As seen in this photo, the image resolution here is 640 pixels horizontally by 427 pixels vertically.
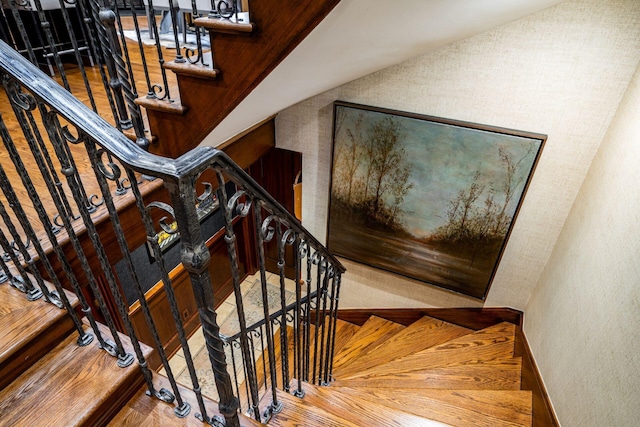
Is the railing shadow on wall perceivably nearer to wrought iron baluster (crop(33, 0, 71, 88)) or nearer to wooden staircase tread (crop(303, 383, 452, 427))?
wooden staircase tread (crop(303, 383, 452, 427))

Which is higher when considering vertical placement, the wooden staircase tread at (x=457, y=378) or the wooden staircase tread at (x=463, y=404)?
the wooden staircase tread at (x=463, y=404)

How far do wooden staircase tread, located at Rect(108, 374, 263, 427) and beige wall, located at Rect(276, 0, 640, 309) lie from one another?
218 centimetres

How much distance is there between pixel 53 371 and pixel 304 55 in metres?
1.43

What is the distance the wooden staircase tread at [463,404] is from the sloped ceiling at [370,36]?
1.67 m

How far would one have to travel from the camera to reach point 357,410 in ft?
6.49

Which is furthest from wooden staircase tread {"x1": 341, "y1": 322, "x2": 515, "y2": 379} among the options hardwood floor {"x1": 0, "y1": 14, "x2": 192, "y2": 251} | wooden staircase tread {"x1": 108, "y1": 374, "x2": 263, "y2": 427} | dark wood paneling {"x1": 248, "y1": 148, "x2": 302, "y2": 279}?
hardwood floor {"x1": 0, "y1": 14, "x2": 192, "y2": 251}

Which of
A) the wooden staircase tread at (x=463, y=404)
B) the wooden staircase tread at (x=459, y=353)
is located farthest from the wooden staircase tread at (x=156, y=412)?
the wooden staircase tread at (x=459, y=353)

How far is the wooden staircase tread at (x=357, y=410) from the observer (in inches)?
75.7

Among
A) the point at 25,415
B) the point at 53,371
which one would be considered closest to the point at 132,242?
the point at 53,371

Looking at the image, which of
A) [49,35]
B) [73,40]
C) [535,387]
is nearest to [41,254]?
[49,35]

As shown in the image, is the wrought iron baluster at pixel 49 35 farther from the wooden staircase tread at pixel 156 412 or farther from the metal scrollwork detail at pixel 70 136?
the wooden staircase tread at pixel 156 412

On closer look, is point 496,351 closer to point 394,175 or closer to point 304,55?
point 394,175

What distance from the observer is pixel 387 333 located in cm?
356

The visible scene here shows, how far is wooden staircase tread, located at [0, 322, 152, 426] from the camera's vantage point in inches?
46.6
